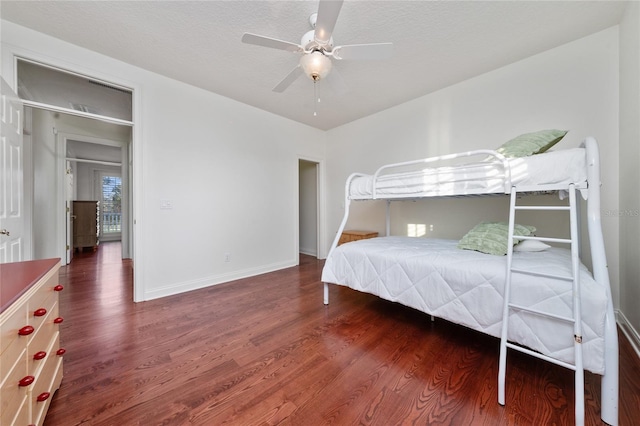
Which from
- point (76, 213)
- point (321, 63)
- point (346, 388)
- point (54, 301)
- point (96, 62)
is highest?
point (96, 62)

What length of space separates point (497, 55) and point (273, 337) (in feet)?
11.8

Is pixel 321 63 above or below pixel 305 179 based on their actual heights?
above

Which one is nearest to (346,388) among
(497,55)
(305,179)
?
(497,55)

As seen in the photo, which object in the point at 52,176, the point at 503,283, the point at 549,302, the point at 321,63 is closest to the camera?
the point at 549,302

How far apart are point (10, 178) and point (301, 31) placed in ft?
8.91

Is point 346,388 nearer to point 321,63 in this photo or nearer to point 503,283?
point 503,283

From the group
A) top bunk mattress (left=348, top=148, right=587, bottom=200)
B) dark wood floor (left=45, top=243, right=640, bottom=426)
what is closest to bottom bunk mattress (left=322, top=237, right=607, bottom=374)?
dark wood floor (left=45, top=243, right=640, bottom=426)

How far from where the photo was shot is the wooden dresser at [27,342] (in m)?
0.77

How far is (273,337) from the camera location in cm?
187

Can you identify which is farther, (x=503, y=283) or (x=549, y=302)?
(x=503, y=283)

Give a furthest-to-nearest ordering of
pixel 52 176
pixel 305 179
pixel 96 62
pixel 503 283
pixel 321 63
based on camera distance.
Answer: pixel 305 179, pixel 52 176, pixel 96 62, pixel 321 63, pixel 503 283

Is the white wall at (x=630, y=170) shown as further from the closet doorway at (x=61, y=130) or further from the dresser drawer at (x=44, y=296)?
the closet doorway at (x=61, y=130)

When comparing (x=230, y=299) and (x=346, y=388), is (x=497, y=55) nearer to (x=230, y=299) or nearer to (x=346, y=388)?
(x=346, y=388)


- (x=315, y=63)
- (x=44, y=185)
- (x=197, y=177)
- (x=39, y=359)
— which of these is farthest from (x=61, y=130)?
(x=315, y=63)
